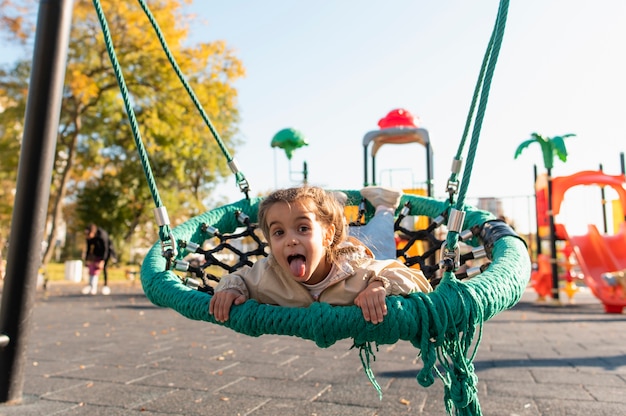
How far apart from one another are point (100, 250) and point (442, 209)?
8.62 metres

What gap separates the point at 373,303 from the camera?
50.7 inches

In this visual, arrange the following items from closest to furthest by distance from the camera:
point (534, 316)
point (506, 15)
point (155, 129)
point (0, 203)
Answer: point (506, 15)
point (534, 316)
point (155, 129)
point (0, 203)

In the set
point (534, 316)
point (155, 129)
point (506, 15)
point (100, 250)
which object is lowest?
point (534, 316)

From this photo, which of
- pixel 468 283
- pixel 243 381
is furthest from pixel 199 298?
pixel 243 381

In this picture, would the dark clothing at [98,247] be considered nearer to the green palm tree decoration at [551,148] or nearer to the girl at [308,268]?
the green palm tree decoration at [551,148]

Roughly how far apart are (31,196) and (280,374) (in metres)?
1.72

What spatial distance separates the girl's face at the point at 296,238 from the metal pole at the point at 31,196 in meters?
1.67

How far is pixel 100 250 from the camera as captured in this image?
9.96m

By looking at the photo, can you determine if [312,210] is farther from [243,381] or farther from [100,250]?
[100,250]

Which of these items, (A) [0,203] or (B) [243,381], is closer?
(B) [243,381]

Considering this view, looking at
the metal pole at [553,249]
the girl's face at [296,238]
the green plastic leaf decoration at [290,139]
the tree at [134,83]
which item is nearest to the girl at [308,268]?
the girl's face at [296,238]

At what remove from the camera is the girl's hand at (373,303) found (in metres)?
1.26

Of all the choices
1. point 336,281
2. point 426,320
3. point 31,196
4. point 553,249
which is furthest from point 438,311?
point 553,249

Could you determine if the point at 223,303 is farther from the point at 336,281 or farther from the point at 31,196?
the point at 31,196
